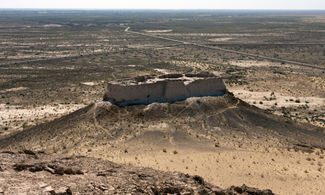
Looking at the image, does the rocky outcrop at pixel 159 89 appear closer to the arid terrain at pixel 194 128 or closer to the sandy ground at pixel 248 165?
the arid terrain at pixel 194 128

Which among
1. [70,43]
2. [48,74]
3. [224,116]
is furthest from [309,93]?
[70,43]

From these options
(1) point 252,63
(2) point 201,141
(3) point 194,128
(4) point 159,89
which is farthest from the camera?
(1) point 252,63

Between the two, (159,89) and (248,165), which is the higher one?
(159,89)

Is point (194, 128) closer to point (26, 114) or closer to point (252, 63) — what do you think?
point (26, 114)

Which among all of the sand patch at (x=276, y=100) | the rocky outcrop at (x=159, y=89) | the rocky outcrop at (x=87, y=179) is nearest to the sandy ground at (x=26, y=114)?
the rocky outcrop at (x=159, y=89)

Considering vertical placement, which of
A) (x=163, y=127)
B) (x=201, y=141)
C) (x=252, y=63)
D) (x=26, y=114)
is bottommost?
(x=26, y=114)

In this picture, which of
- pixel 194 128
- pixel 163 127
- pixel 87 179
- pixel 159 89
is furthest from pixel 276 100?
pixel 87 179

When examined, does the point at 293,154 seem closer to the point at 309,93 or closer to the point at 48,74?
the point at 309,93
